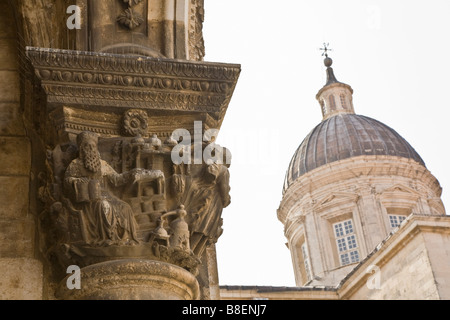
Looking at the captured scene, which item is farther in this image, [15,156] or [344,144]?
[344,144]

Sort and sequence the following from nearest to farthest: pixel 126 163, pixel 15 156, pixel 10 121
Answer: pixel 126 163
pixel 15 156
pixel 10 121

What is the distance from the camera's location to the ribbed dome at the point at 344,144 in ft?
117

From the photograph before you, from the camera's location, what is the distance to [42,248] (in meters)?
4.49

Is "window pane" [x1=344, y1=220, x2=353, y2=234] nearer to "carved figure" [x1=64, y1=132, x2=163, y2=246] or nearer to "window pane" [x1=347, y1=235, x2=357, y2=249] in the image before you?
"window pane" [x1=347, y1=235, x2=357, y2=249]

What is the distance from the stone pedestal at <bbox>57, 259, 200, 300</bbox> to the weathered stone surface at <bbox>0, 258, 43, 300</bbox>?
0.62m

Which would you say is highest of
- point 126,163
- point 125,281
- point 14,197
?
point 14,197

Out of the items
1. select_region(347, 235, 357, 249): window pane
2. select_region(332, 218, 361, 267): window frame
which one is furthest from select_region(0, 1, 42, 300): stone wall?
select_region(347, 235, 357, 249): window pane

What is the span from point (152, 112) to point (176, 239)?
78 cm

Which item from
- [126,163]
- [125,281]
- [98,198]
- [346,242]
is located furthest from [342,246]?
[125,281]

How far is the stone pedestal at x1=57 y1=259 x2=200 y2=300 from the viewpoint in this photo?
3791mm

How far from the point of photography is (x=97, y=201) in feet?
13.0

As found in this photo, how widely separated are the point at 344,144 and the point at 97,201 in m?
32.5

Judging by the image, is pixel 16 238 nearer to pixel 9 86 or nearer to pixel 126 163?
pixel 126 163
